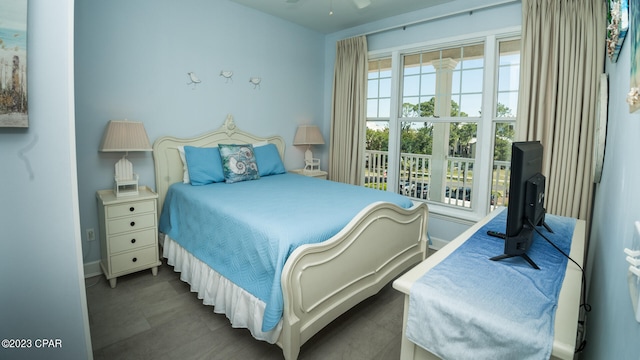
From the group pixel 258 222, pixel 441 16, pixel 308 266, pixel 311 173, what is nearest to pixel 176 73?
pixel 311 173

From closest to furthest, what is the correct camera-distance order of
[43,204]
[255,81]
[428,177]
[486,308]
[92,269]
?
[486,308], [43,204], [92,269], [255,81], [428,177]

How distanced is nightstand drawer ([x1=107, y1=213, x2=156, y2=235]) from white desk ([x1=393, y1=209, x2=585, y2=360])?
230cm

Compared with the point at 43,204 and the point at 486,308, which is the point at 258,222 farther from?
the point at 486,308

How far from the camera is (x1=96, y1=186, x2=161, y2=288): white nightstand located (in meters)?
2.52

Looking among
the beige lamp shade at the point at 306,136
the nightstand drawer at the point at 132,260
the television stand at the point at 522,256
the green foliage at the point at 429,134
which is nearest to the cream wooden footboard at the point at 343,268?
the television stand at the point at 522,256

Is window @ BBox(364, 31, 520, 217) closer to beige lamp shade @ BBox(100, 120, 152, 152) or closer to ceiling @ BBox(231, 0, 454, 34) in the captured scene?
ceiling @ BBox(231, 0, 454, 34)

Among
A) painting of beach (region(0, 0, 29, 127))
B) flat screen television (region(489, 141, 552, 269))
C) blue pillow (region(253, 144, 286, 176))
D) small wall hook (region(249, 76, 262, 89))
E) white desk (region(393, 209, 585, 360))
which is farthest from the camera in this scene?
small wall hook (region(249, 76, 262, 89))

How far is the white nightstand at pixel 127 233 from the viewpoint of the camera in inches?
99.1

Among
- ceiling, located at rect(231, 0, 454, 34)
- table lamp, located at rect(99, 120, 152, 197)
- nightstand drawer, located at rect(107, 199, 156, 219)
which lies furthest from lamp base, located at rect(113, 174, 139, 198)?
ceiling, located at rect(231, 0, 454, 34)

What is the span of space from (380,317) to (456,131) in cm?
231

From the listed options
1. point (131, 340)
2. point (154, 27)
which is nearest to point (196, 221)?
point (131, 340)

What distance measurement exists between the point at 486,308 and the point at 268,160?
3.00 metres

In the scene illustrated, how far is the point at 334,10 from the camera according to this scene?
11.9ft

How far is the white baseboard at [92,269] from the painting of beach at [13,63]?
7.16 feet
